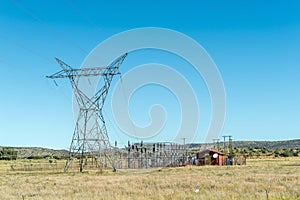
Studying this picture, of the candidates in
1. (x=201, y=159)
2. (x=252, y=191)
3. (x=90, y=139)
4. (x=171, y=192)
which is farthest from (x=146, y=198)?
(x=201, y=159)

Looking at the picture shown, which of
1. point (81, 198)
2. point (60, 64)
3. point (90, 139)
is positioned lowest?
point (81, 198)

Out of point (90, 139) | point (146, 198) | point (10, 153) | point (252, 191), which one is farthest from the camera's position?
point (10, 153)

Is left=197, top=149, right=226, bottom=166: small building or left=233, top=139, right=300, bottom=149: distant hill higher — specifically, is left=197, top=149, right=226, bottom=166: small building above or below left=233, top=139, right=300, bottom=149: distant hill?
below

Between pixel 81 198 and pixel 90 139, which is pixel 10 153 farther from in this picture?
pixel 81 198

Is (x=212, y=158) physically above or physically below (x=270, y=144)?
below

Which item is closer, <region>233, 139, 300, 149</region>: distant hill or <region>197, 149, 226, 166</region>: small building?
<region>197, 149, 226, 166</region>: small building

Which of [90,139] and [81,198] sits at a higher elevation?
[90,139]

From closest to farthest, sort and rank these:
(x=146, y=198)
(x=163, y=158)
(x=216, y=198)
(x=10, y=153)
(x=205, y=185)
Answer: (x=216, y=198) < (x=146, y=198) < (x=205, y=185) < (x=163, y=158) < (x=10, y=153)

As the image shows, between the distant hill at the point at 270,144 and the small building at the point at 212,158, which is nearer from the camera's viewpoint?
the small building at the point at 212,158

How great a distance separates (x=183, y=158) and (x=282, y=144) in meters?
130

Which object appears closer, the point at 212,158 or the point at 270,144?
the point at 212,158

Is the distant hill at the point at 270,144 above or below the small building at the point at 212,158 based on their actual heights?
above

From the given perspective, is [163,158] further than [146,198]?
Yes

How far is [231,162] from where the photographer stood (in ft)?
174
